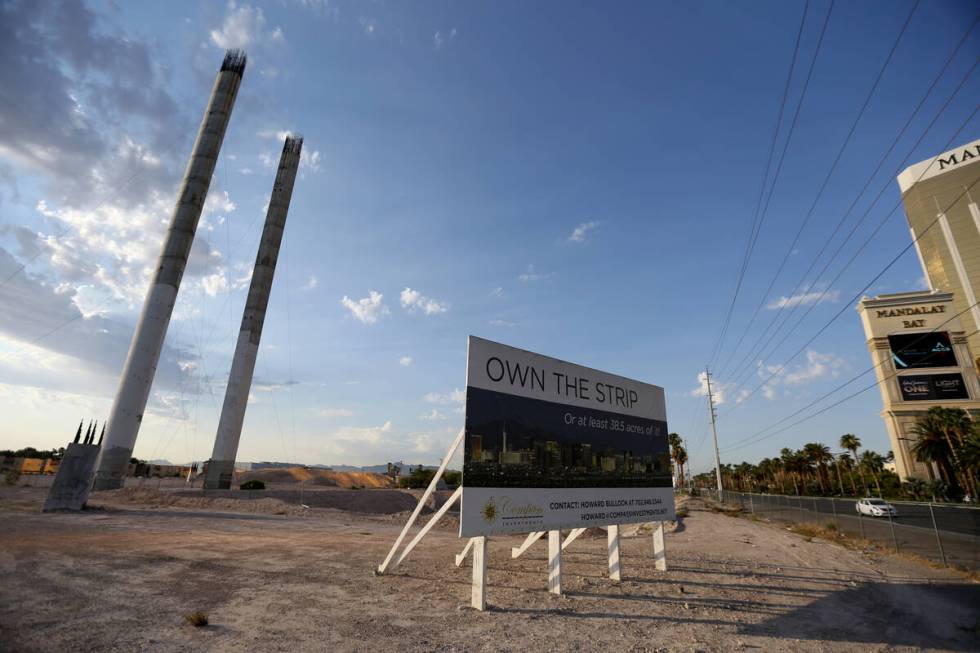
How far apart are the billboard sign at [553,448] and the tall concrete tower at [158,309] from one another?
3821cm

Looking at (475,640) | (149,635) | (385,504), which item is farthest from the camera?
(385,504)

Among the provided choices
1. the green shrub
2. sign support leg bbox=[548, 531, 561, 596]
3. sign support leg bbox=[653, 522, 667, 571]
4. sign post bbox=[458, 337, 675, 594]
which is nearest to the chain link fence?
sign support leg bbox=[653, 522, 667, 571]

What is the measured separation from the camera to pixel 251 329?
45031 mm

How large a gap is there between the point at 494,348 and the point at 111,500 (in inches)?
1360

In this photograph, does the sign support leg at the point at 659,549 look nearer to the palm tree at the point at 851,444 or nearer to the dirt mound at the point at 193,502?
the dirt mound at the point at 193,502

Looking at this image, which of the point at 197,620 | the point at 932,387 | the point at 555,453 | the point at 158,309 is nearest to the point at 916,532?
the point at 555,453

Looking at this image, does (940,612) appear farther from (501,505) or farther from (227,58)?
(227,58)

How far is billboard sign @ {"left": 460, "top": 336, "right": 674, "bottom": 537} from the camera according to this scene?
370 inches

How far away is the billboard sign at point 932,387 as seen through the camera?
83125 mm

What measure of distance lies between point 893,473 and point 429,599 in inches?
4382

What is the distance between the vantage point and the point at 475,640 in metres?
7.12

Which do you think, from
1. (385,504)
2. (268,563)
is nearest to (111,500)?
(385,504)

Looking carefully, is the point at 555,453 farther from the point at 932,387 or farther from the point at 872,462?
the point at 932,387

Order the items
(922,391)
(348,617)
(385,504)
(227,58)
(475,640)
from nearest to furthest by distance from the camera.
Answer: (475,640) < (348,617) < (385,504) < (227,58) < (922,391)
